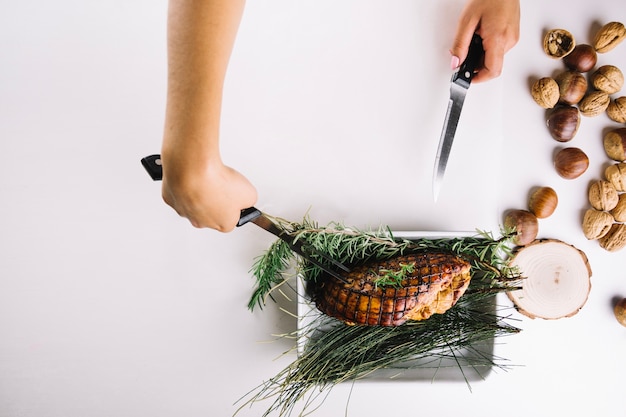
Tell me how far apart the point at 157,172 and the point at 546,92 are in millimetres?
818

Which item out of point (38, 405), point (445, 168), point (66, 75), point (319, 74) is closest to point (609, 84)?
point (445, 168)

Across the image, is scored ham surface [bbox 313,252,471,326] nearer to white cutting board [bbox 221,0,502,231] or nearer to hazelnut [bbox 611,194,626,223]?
white cutting board [bbox 221,0,502,231]

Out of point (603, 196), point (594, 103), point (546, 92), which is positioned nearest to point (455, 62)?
point (546, 92)

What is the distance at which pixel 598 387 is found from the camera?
3.55 feet

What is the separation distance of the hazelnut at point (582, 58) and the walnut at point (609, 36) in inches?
0.7

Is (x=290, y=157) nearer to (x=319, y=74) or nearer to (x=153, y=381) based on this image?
(x=319, y=74)

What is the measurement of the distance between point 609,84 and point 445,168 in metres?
0.41

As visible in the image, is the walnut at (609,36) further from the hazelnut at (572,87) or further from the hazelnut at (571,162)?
the hazelnut at (571,162)

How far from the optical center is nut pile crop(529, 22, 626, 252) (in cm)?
101

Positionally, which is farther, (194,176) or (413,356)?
(413,356)

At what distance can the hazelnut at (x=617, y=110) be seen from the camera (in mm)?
1024

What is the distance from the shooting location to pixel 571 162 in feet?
3.33

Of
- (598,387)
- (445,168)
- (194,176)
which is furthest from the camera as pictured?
(598,387)

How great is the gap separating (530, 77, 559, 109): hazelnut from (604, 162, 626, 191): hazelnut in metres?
0.20
